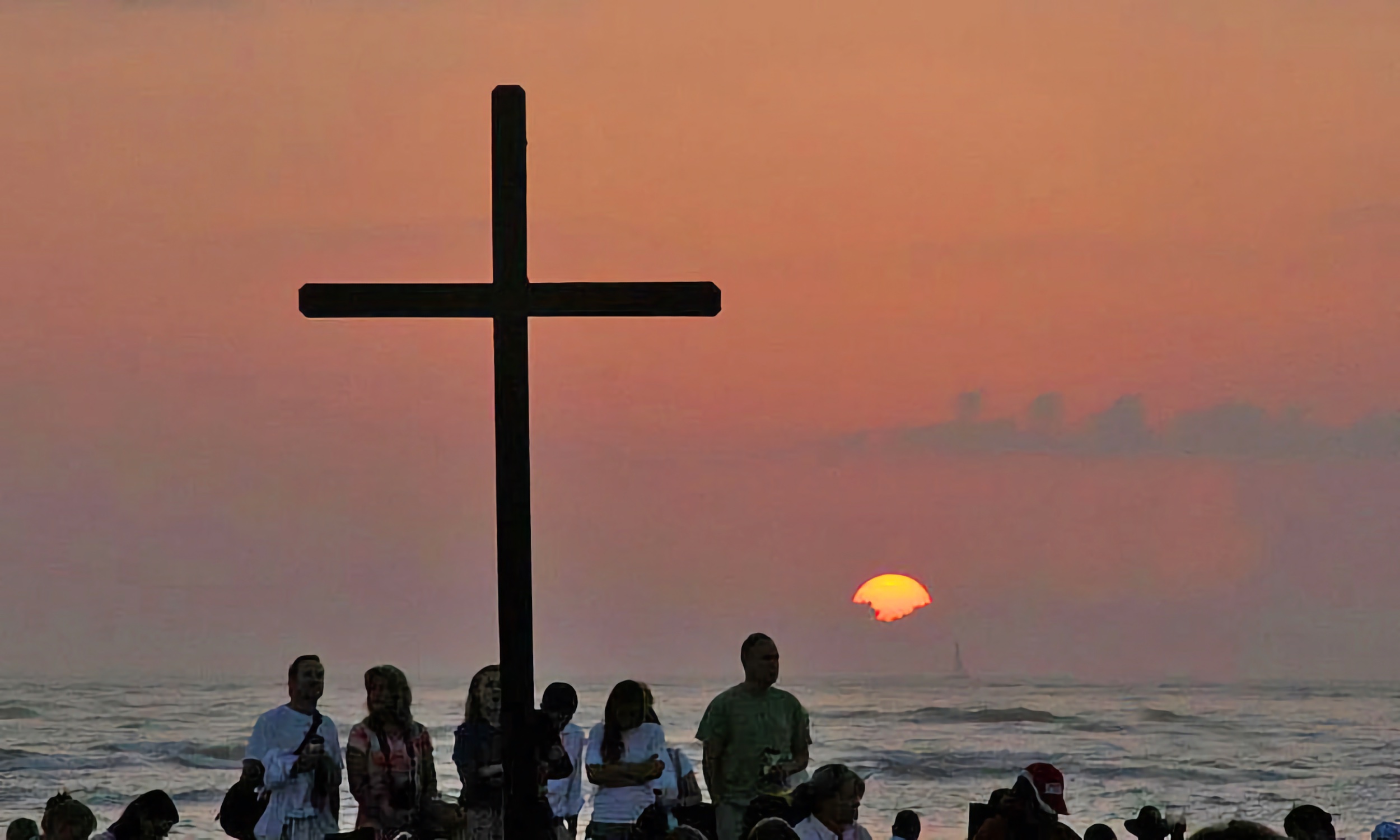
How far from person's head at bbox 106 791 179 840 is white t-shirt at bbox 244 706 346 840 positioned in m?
0.81

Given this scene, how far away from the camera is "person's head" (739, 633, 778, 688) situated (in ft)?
30.8

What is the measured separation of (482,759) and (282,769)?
0.88 metres

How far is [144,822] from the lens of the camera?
789 cm

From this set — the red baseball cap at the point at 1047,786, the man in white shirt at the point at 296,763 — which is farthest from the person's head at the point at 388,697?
the red baseball cap at the point at 1047,786

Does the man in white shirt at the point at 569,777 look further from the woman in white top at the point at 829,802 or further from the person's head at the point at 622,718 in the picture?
the woman in white top at the point at 829,802

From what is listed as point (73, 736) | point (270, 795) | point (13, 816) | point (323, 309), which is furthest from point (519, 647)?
point (73, 736)

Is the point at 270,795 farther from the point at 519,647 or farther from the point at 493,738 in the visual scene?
the point at 519,647

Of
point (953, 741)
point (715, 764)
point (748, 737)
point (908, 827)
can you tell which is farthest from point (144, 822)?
point (953, 741)

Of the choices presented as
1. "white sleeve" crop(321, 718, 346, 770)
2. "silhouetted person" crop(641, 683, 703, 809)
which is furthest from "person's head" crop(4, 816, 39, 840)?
"silhouetted person" crop(641, 683, 703, 809)

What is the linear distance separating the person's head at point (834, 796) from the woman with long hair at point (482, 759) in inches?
54.8

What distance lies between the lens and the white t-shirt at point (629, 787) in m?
→ 9.09

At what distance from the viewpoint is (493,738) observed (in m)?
8.69

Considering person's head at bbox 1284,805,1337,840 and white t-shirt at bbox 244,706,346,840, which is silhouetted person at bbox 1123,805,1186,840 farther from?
white t-shirt at bbox 244,706,346,840

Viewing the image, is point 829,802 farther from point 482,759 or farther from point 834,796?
point 482,759
